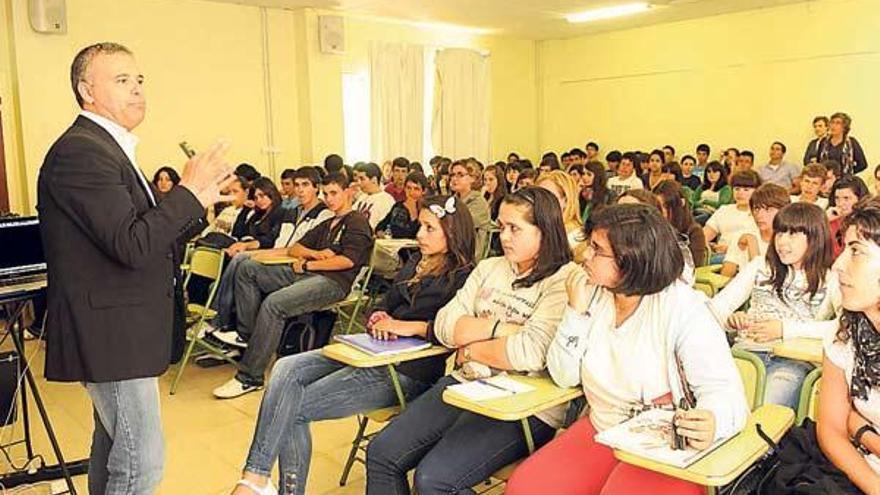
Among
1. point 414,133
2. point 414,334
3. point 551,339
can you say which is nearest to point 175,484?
point 414,334

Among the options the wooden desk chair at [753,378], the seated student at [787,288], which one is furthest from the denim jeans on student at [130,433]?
the seated student at [787,288]

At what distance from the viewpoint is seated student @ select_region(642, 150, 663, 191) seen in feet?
28.1

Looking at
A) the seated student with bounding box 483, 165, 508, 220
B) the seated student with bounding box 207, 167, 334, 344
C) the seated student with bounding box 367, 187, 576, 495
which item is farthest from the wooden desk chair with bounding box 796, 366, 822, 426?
the seated student with bounding box 483, 165, 508, 220

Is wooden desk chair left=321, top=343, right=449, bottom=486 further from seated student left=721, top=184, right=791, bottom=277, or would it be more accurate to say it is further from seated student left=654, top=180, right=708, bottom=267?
seated student left=654, top=180, right=708, bottom=267

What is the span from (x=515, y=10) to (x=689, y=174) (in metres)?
2.82

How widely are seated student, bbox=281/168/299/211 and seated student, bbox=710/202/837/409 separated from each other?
3.26 meters

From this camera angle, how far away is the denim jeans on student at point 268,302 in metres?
4.17

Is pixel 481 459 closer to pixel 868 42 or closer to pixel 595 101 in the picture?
pixel 868 42

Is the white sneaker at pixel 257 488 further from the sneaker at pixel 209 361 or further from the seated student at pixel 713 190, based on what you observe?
the seated student at pixel 713 190

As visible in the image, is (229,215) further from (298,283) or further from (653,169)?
(653,169)

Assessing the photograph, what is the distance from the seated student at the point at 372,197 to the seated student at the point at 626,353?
4.11 m

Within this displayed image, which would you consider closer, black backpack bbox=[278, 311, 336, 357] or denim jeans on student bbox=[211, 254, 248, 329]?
black backpack bbox=[278, 311, 336, 357]

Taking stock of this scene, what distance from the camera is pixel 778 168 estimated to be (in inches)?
335

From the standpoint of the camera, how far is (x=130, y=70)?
1.96m
